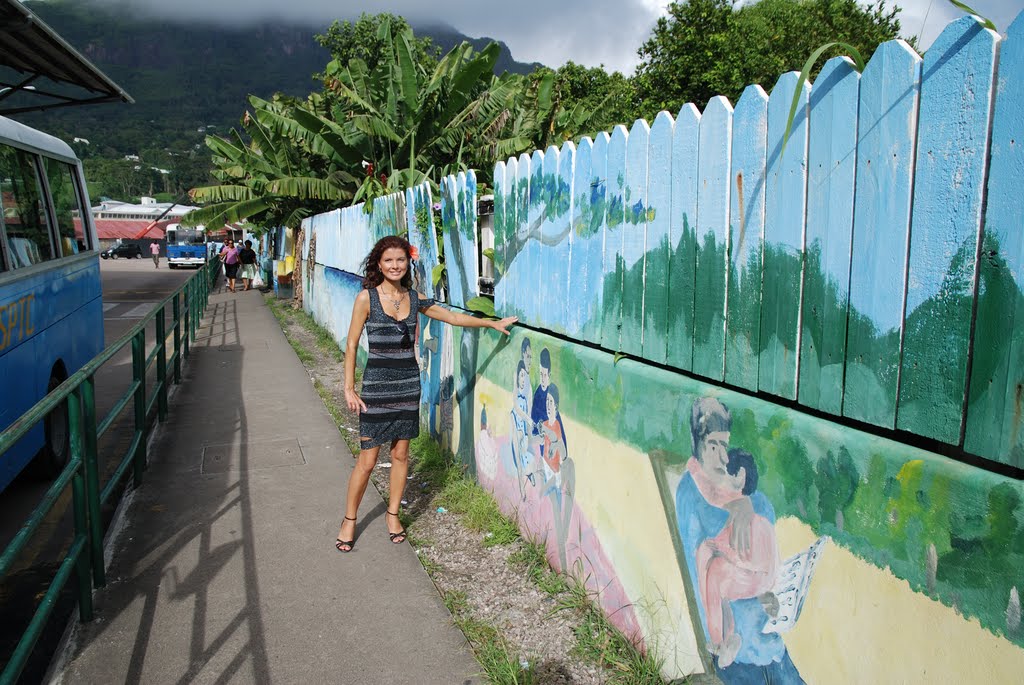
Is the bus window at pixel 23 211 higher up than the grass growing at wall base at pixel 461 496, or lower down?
higher up

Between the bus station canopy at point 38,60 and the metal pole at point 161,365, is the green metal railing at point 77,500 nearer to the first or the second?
the metal pole at point 161,365

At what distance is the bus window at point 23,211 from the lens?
211 inches

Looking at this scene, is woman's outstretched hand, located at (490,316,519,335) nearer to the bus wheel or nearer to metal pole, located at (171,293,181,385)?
the bus wheel

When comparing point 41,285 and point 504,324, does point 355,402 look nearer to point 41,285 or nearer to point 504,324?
point 504,324

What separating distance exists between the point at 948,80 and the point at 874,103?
232mm

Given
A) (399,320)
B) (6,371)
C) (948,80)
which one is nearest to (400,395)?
(399,320)

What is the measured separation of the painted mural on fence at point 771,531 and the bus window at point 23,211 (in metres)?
3.87

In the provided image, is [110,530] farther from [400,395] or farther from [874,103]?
[874,103]

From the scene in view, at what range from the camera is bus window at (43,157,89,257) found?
6.57m

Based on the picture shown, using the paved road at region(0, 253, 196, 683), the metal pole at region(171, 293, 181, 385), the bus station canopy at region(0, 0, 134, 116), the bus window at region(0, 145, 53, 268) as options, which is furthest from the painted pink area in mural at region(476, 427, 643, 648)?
the bus station canopy at region(0, 0, 134, 116)

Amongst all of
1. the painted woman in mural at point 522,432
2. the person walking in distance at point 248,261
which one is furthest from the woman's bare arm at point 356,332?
the person walking in distance at point 248,261

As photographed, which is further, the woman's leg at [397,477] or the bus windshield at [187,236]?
the bus windshield at [187,236]

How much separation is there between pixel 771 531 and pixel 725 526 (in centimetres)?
25

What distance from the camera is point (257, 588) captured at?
13.6 ft
